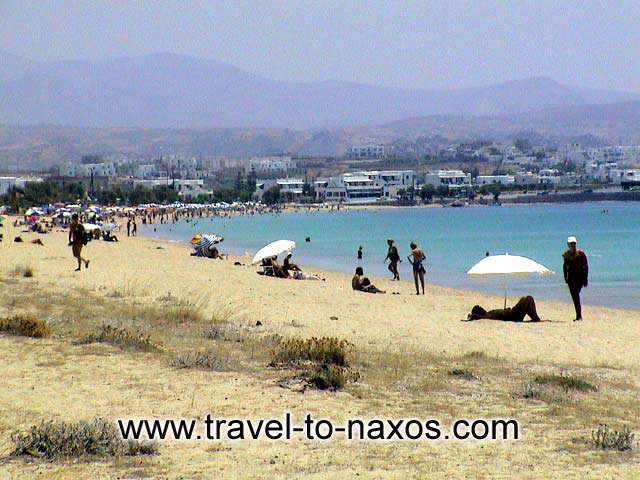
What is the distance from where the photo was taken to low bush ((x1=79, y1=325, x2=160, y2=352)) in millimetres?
9180

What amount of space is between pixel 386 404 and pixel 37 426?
2.57 metres

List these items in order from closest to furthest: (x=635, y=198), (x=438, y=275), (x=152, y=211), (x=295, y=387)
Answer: (x=295, y=387), (x=438, y=275), (x=152, y=211), (x=635, y=198)

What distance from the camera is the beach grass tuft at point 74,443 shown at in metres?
5.80

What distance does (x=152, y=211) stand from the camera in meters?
94.4

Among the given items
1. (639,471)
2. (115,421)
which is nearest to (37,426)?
(115,421)

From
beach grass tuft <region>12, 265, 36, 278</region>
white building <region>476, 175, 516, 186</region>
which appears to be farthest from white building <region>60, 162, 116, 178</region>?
beach grass tuft <region>12, 265, 36, 278</region>

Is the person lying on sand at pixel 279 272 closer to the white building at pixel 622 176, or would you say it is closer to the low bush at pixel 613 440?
the low bush at pixel 613 440

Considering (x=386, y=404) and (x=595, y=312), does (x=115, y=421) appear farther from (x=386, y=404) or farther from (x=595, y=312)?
(x=595, y=312)

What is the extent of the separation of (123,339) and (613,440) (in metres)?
5.06

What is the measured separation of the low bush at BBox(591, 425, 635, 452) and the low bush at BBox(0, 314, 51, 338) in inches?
231

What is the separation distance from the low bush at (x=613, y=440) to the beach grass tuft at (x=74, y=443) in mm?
2864

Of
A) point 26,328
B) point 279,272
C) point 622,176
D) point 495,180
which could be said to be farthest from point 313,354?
point 622,176

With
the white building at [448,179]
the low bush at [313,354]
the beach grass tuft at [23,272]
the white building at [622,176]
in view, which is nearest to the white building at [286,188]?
the white building at [448,179]

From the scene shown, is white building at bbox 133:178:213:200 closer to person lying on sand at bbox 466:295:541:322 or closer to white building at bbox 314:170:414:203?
white building at bbox 314:170:414:203
